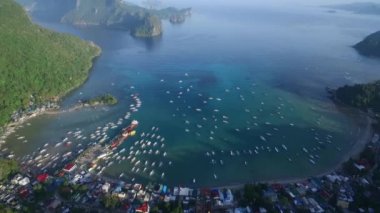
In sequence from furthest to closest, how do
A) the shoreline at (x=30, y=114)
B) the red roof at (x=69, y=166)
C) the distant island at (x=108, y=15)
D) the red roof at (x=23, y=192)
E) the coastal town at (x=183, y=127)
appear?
the distant island at (x=108, y=15), the shoreline at (x=30, y=114), the red roof at (x=69, y=166), the coastal town at (x=183, y=127), the red roof at (x=23, y=192)

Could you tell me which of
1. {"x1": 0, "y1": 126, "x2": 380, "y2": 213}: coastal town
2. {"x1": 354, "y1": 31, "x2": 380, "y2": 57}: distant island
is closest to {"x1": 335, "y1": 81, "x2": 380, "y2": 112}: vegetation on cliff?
{"x1": 0, "y1": 126, "x2": 380, "y2": 213}: coastal town

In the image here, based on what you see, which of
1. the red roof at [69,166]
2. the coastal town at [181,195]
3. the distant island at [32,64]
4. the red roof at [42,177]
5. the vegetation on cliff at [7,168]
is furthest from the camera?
the distant island at [32,64]

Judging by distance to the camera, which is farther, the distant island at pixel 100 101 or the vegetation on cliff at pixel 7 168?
the distant island at pixel 100 101

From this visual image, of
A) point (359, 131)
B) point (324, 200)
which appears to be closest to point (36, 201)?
point (324, 200)

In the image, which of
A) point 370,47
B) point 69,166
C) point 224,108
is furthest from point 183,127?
point 370,47

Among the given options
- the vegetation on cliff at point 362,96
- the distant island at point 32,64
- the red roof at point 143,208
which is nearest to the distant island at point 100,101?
the distant island at point 32,64

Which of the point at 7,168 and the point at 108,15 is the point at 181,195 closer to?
the point at 7,168

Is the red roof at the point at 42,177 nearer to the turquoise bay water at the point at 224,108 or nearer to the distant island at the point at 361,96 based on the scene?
the turquoise bay water at the point at 224,108
